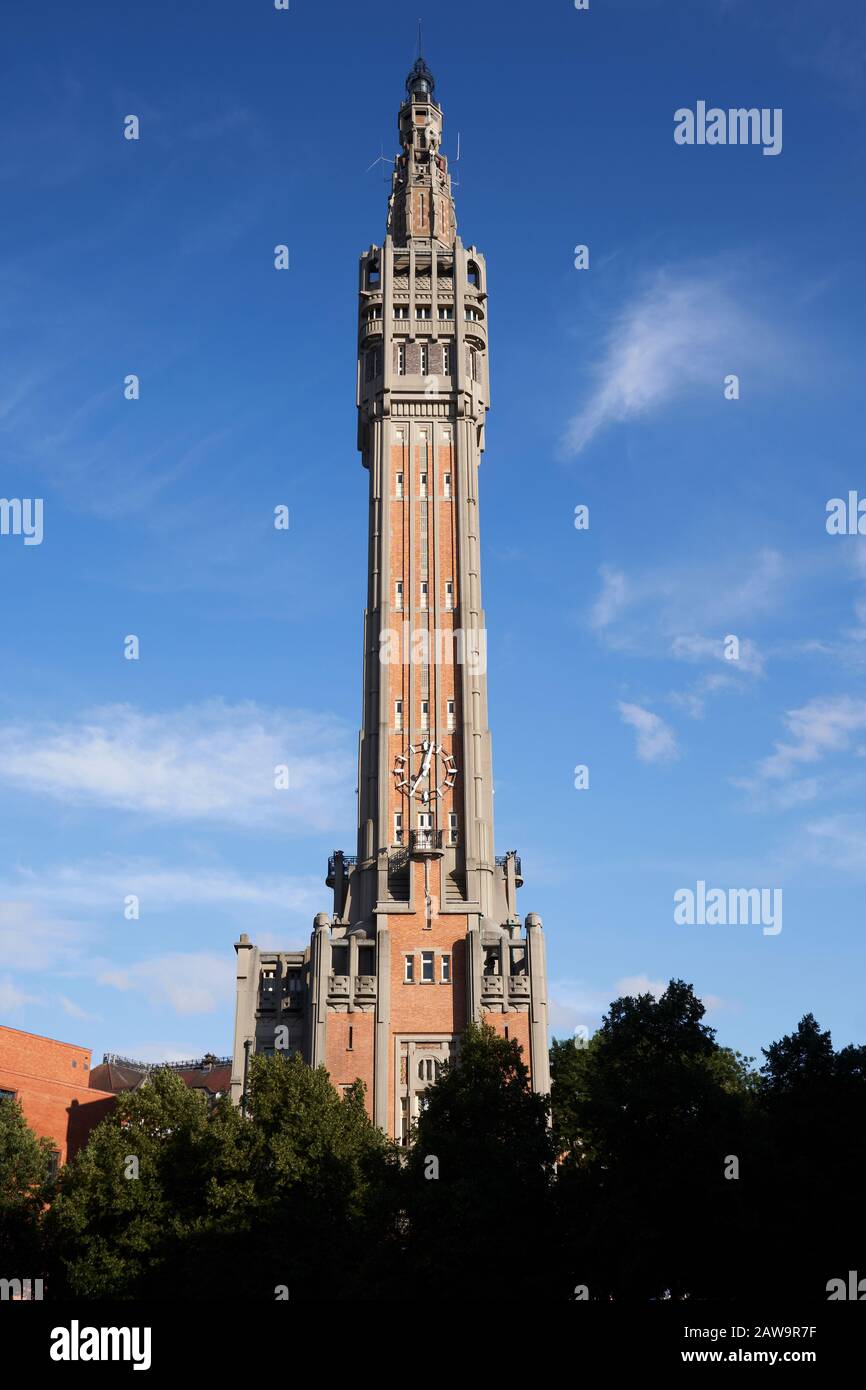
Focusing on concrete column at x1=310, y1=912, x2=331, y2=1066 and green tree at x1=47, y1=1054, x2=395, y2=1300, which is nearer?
green tree at x1=47, y1=1054, x2=395, y2=1300

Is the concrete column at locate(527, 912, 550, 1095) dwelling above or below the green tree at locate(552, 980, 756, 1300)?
above

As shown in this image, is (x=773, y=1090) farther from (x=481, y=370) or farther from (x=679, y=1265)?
(x=481, y=370)

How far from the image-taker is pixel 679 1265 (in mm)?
38000

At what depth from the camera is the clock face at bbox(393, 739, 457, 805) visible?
77812 millimetres

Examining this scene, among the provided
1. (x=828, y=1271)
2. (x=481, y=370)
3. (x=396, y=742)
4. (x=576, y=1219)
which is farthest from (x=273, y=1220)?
(x=481, y=370)

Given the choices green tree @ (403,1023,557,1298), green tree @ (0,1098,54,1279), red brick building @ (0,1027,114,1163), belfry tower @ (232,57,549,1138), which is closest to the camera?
green tree @ (403,1023,557,1298)

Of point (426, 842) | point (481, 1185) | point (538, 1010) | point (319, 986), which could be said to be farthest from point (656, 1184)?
point (426, 842)

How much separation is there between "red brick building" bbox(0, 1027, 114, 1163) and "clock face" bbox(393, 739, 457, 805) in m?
24.4

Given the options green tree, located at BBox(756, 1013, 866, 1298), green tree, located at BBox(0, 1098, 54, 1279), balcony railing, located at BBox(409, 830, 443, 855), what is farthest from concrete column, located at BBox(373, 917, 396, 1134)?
green tree, located at BBox(756, 1013, 866, 1298)

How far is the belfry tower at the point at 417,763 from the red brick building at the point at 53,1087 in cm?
1185

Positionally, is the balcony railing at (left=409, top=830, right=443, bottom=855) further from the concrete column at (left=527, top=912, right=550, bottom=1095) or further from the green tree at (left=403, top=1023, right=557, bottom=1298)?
the green tree at (left=403, top=1023, right=557, bottom=1298)

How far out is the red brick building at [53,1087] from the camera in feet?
239

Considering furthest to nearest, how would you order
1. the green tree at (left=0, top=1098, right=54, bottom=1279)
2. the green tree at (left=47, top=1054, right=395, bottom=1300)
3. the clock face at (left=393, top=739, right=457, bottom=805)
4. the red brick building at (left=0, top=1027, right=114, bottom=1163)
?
the clock face at (left=393, top=739, right=457, bottom=805) → the red brick building at (left=0, top=1027, right=114, bottom=1163) → the green tree at (left=0, top=1098, right=54, bottom=1279) → the green tree at (left=47, top=1054, right=395, bottom=1300)

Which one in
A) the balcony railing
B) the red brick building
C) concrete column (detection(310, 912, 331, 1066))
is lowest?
the red brick building
